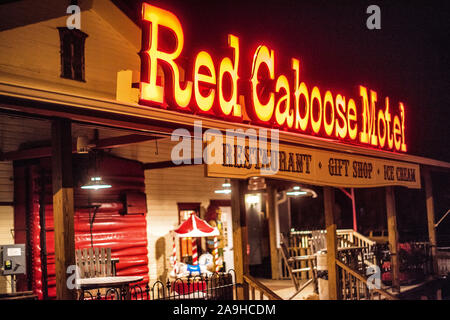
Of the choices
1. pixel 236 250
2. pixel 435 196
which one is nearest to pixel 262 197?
pixel 435 196

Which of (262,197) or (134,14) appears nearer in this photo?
(134,14)

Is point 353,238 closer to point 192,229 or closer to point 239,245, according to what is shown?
point 192,229

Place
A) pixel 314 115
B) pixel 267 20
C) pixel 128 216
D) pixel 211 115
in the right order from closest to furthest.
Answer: pixel 211 115
pixel 314 115
pixel 128 216
pixel 267 20

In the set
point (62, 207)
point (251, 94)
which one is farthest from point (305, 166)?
point (62, 207)

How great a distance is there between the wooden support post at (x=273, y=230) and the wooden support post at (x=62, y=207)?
12994 mm

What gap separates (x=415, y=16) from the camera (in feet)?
81.7

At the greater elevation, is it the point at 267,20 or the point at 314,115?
the point at 267,20

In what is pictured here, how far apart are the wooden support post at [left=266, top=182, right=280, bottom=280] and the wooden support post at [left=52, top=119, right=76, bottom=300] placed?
1299 cm

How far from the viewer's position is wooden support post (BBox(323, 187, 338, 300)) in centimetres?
1130

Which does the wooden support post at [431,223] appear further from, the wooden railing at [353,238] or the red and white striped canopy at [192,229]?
the red and white striped canopy at [192,229]

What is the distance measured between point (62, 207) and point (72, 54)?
3.93 m
